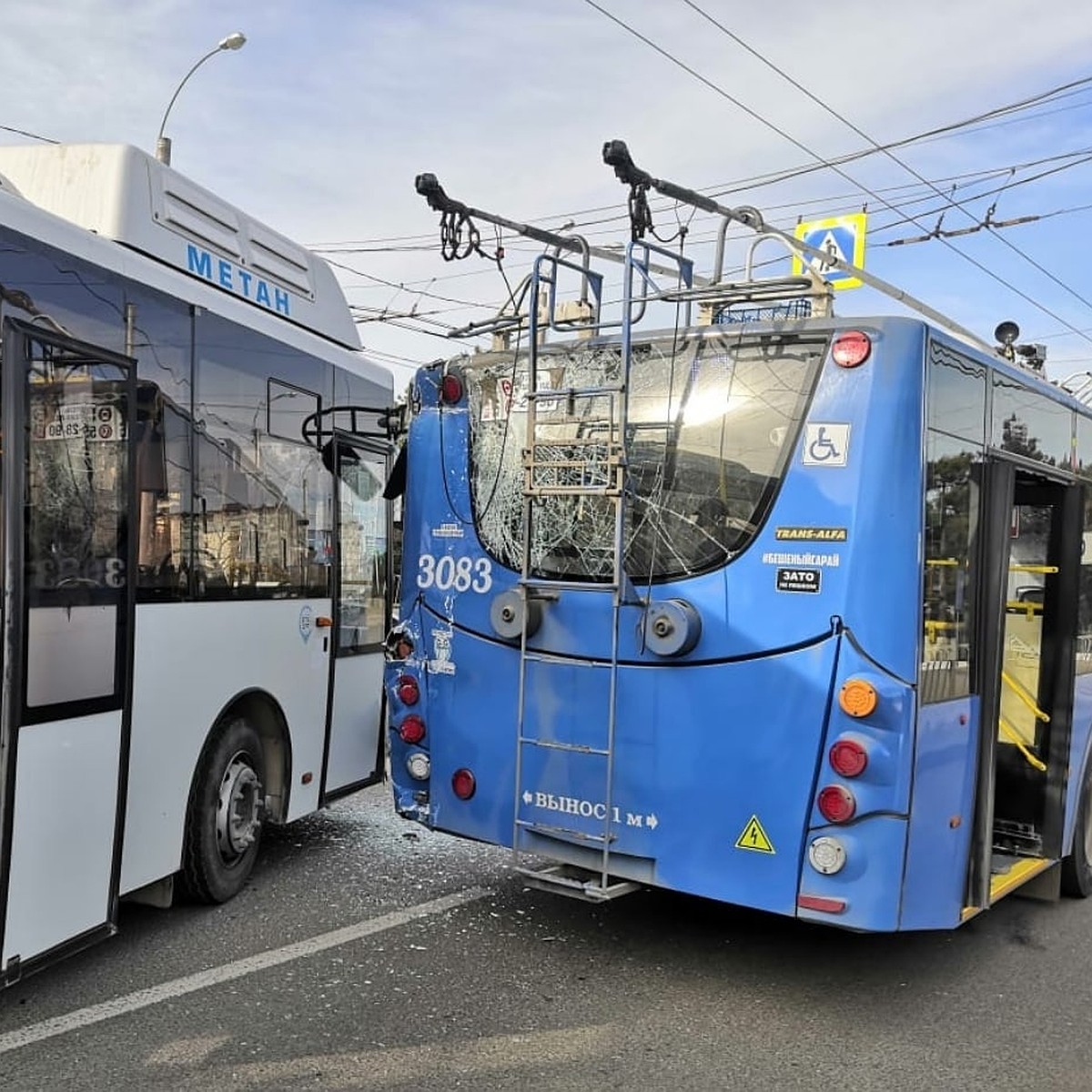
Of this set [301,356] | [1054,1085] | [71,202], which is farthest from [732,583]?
[71,202]

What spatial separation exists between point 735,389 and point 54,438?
2741mm

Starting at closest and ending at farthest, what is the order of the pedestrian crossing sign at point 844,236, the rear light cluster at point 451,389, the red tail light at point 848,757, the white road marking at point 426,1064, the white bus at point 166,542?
the white road marking at point 426,1064, the white bus at point 166,542, the red tail light at point 848,757, the rear light cluster at point 451,389, the pedestrian crossing sign at point 844,236

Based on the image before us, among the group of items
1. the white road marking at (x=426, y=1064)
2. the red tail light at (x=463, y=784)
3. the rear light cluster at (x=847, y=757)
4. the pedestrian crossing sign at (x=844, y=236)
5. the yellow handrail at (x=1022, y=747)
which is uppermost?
the pedestrian crossing sign at (x=844, y=236)

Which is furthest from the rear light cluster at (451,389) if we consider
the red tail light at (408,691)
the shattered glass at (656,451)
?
the red tail light at (408,691)

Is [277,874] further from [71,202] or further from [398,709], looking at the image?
[71,202]

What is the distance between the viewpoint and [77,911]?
4484mm

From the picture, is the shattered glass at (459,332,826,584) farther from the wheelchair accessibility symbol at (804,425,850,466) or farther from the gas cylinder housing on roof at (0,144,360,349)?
the gas cylinder housing on roof at (0,144,360,349)

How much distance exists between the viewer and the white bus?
4254 millimetres

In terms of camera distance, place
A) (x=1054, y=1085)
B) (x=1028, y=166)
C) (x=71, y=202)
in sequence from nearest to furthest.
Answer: (x=1054, y=1085), (x=71, y=202), (x=1028, y=166)

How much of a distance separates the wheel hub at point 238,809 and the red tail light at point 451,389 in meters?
2.18

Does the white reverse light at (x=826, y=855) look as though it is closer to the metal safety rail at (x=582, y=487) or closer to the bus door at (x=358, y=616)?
the metal safety rail at (x=582, y=487)

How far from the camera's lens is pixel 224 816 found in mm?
5906

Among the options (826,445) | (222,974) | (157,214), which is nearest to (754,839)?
(826,445)

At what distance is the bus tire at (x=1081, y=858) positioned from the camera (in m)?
6.47
